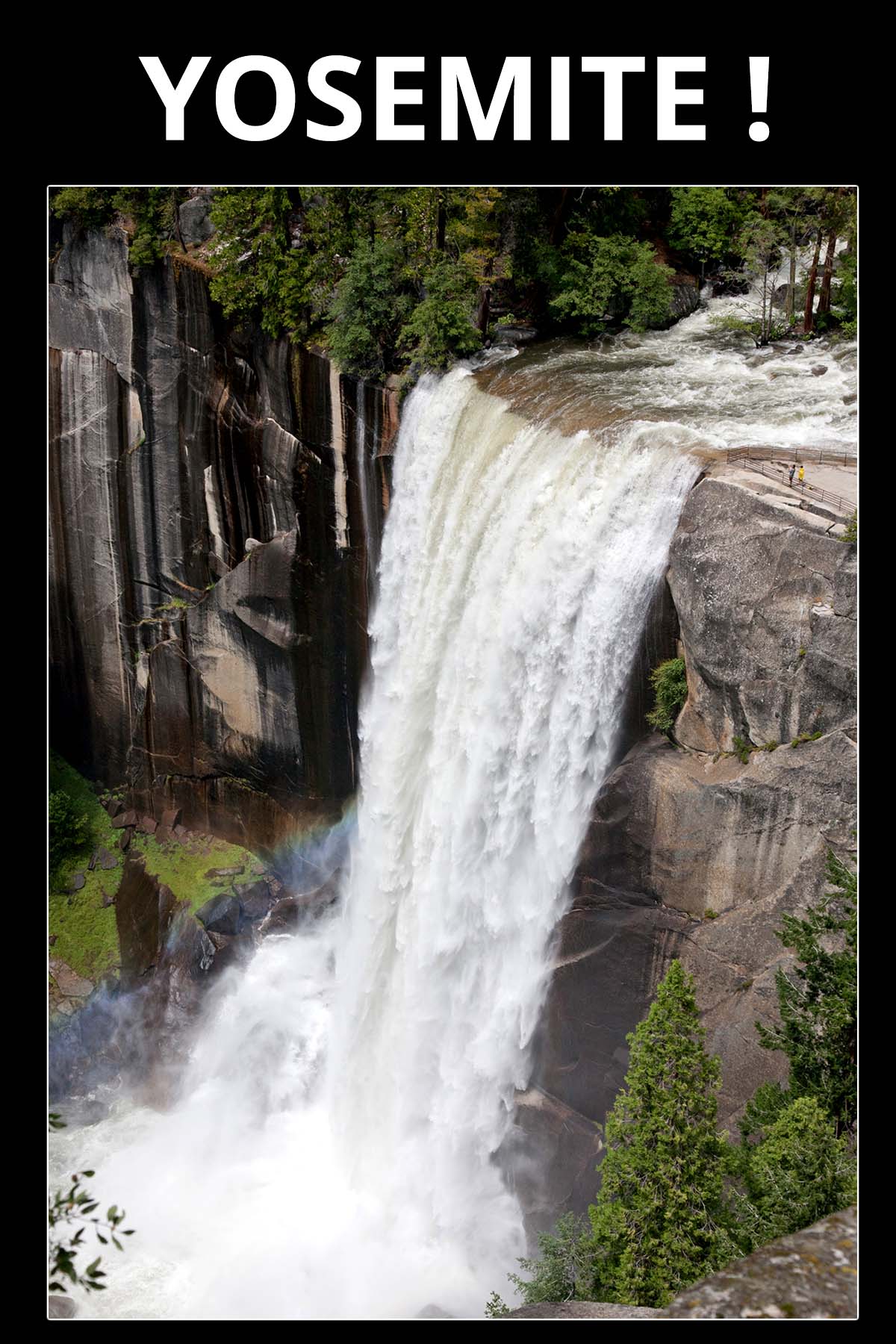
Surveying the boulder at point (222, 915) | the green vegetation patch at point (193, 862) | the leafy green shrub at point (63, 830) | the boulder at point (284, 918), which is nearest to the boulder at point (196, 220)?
the leafy green shrub at point (63, 830)

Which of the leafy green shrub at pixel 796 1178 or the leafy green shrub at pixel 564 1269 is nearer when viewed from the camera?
the leafy green shrub at pixel 796 1178

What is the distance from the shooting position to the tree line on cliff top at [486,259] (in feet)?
84.5

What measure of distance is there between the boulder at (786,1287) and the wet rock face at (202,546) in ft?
63.4

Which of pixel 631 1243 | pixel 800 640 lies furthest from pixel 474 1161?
pixel 800 640

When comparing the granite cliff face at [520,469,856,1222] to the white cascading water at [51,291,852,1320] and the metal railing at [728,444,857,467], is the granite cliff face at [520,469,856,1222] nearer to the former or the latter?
the white cascading water at [51,291,852,1320]

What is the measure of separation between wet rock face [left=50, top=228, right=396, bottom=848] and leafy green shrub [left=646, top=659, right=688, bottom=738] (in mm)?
9714

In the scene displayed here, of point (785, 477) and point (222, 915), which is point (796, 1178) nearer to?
point (785, 477)

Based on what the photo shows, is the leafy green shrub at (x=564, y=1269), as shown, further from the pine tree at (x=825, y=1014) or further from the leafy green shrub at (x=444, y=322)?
the leafy green shrub at (x=444, y=322)

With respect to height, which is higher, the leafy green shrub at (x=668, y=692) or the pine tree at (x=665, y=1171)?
the leafy green shrub at (x=668, y=692)

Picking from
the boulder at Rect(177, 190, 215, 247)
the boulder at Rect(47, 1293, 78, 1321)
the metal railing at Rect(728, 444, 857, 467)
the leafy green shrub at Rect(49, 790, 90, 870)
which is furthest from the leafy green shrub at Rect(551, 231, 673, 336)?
the boulder at Rect(47, 1293, 78, 1321)

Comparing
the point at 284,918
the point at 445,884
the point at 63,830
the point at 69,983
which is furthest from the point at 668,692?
the point at 63,830

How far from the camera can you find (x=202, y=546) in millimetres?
30906

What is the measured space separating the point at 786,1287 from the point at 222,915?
75.1 ft

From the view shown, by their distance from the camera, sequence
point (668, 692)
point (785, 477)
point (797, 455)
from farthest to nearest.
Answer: point (668, 692), point (797, 455), point (785, 477)
